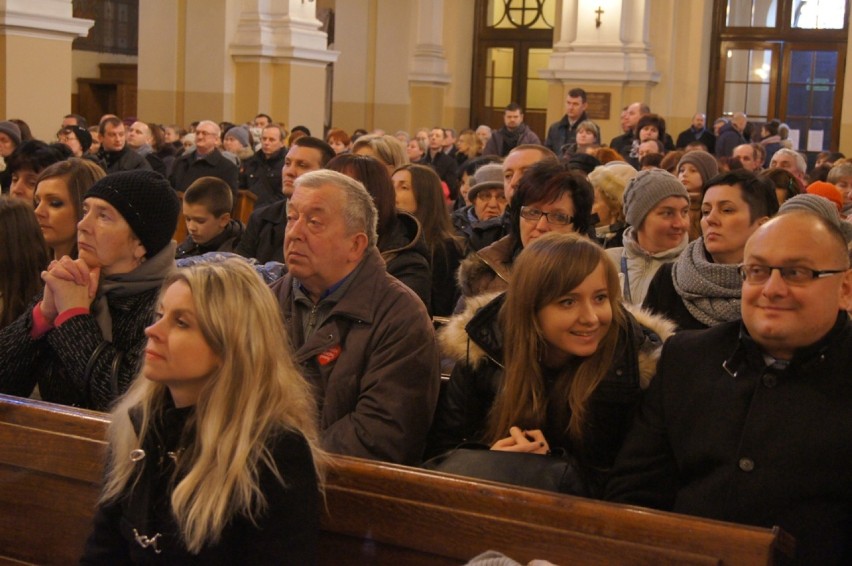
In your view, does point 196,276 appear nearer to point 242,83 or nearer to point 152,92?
point 242,83

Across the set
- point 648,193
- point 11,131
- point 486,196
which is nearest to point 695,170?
point 486,196

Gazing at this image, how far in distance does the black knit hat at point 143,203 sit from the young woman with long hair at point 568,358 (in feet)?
4.16

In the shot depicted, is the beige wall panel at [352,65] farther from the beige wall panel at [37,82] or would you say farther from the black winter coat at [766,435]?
the black winter coat at [766,435]

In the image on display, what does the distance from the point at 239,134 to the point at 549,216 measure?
8745 mm

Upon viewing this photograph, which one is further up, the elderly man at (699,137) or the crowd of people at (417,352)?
the elderly man at (699,137)

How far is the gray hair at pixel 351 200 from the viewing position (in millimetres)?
3912

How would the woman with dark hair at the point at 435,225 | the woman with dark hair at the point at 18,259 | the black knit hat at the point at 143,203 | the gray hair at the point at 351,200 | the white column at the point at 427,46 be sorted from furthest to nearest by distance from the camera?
1. the white column at the point at 427,46
2. the woman with dark hair at the point at 435,225
3. the woman with dark hair at the point at 18,259
4. the black knit hat at the point at 143,203
5. the gray hair at the point at 351,200

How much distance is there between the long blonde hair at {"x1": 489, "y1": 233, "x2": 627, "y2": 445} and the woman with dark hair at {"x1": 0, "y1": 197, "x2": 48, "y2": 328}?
1888mm

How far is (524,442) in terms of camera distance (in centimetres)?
335

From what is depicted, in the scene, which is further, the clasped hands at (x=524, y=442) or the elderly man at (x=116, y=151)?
the elderly man at (x=116, y=151)

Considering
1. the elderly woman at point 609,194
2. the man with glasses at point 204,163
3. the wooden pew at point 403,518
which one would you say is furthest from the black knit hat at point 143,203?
the man with glasses at point 204,163

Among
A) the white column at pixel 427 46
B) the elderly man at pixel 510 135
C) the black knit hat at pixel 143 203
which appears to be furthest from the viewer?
the white column at pixel 427 46

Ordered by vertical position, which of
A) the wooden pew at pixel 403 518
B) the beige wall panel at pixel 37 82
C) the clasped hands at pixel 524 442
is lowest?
the wooden pew at pixel 403 518

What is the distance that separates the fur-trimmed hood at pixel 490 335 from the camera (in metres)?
3.53
